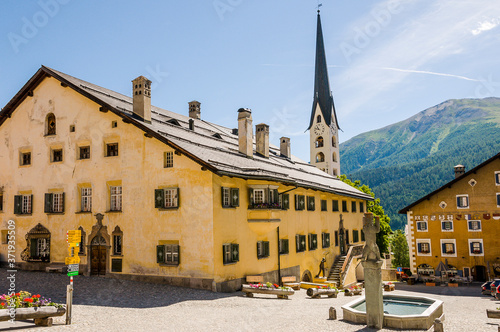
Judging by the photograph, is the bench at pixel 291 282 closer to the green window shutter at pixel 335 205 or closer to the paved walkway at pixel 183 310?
the paved walkway at pixel 183 310

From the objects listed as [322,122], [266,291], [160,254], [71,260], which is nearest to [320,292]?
[266,291]

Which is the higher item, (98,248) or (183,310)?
(98,248)

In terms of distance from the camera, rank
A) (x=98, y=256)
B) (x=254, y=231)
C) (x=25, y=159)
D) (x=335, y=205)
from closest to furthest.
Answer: (x=98, y=256)
(x=254, y=231)
(x=25, y=159)
(x=335, y=205)

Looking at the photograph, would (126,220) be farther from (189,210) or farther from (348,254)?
(348,254)

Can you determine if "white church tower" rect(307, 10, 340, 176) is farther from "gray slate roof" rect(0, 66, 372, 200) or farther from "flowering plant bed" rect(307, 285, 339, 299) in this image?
"flowering plant bed" rect(307, 285, 339, 299)

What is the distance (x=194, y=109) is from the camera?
4034 centimetres

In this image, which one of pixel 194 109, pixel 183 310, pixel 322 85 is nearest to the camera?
pixel 183 310

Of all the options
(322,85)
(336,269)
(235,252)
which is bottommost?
(336,269)

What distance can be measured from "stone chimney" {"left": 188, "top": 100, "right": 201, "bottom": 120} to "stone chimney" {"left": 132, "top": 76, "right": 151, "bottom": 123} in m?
12.7

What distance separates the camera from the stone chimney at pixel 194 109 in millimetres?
40188

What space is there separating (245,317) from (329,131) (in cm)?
6680

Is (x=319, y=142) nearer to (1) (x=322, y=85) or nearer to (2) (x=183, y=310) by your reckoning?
(1) (x=322, y=85)

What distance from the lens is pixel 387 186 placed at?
631 ft

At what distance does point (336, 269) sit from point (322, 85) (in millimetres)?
49439
